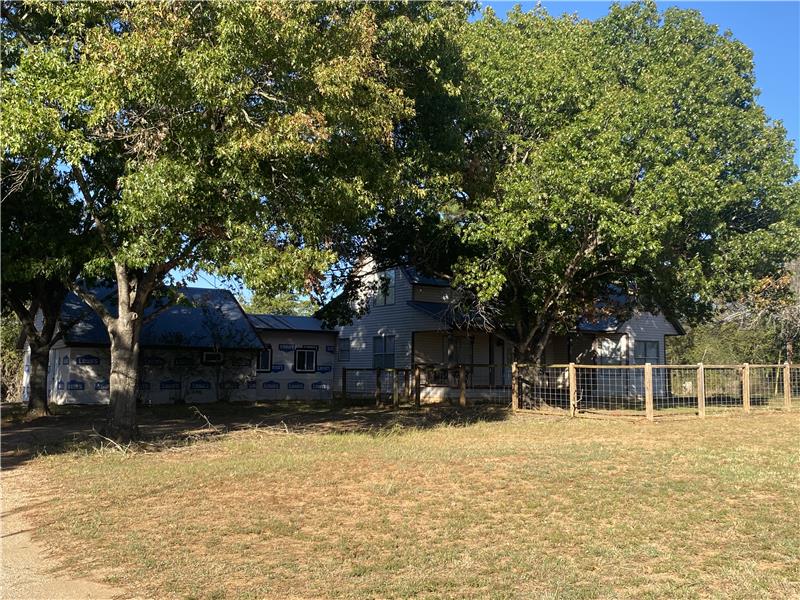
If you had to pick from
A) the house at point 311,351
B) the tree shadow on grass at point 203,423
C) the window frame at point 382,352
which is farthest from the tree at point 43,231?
the window frame at point 382,352

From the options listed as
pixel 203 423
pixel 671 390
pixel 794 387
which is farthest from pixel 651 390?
pixel 203 423

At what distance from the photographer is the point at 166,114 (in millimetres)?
11492

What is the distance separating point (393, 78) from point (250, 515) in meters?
9.19

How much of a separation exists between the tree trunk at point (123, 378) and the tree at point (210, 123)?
1.1 inches

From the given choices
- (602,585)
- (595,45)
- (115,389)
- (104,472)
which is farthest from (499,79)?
(602,585)

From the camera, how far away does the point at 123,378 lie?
1387 centimetres

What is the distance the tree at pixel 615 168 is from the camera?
1605cm

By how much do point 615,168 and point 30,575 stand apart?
43.8 ft

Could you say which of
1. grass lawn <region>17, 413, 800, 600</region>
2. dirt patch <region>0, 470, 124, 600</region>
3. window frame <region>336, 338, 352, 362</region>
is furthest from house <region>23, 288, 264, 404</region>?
dirt patch <region>0, 470, 124, 600</region>

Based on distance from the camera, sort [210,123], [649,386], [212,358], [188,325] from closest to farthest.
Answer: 1. [210,123]
2. [649,386]
3. [212,358]
4. [188,325]

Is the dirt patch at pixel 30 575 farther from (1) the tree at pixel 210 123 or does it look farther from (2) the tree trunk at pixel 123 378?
(2) the tree trunk at pixel 123 378

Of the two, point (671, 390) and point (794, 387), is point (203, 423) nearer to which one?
Result: point (671, 390)

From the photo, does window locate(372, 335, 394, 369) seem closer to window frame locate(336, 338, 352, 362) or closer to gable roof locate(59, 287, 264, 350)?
window frame locate(336, 338, 352, 362)

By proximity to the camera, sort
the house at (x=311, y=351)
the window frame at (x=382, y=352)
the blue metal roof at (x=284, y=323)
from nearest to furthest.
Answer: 1. the house at (x=311, y=351)
2. the window frame at (x=382, y=352)
3. the blue metal roof at (x=284, y=323)
